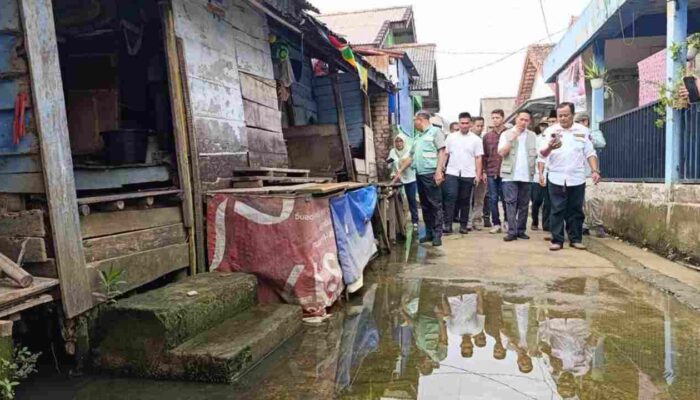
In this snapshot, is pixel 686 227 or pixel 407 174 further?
pixel 407 174

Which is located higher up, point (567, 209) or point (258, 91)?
point (258, 91)

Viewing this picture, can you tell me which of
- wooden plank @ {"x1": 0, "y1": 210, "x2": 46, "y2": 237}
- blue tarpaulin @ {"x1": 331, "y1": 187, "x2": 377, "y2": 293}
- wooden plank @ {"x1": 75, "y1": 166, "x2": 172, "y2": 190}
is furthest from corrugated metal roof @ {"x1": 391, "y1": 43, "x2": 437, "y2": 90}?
wooden plank @ {"x1": 0, "y1": 210, "x2": 46, "y2": 237}

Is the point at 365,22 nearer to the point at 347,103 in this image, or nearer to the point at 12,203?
the point at 347,103

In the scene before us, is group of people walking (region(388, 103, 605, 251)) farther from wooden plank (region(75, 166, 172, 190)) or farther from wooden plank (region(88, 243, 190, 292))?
wooden plank (region(88, 243, 190, 292))

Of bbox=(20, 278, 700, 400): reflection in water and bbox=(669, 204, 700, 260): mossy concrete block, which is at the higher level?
bbox=(669, 204, 700, 260): mossy concrete block

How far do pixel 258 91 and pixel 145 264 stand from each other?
9.96 feet

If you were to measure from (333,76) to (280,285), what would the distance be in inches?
249

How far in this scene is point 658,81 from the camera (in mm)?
6965

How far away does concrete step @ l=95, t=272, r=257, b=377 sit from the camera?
278cm

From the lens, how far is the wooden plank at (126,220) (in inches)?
127

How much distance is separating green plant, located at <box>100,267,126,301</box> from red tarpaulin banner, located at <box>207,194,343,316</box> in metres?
0.92

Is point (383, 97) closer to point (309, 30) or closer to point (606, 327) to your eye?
point (309, 30)

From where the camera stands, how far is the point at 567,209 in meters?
6.63

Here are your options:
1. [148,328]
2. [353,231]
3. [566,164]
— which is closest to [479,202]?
[566,164]
